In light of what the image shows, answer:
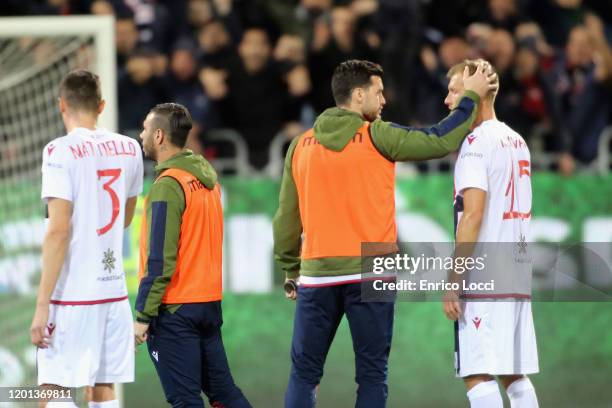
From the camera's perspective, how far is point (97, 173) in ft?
20.3

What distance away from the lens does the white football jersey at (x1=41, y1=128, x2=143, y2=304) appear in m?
6.10

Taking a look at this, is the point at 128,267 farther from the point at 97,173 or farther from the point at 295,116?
the point at 97,173

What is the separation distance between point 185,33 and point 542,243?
3.70 metres

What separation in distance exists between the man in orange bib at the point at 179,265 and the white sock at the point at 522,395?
1.43 m

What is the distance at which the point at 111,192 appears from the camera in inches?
247

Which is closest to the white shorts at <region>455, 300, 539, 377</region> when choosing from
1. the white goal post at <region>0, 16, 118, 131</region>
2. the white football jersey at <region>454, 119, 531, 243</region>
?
the white football jersey at <region>454, 119, 531, 243</region>

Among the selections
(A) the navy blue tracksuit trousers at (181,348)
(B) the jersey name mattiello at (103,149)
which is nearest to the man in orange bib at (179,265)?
(A) the navy blue tracksuit trousers at (181,348)

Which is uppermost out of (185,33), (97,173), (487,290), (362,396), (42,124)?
(185,33)

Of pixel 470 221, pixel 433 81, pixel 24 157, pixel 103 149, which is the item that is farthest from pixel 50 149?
pixel 433 81

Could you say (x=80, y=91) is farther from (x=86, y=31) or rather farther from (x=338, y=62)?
(x=338, y=62)

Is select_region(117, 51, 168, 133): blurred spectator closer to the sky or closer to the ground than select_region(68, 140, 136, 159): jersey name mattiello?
closer to the sky

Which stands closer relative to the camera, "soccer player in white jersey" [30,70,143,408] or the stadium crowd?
"soccer player in white jersey" [30,70,143,408]

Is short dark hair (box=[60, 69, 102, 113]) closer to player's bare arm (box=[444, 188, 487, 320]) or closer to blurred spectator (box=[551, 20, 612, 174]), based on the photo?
player's bare arm (box=[444, 188, 487, 320])

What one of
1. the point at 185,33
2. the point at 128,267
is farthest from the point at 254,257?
the point at 185,33
